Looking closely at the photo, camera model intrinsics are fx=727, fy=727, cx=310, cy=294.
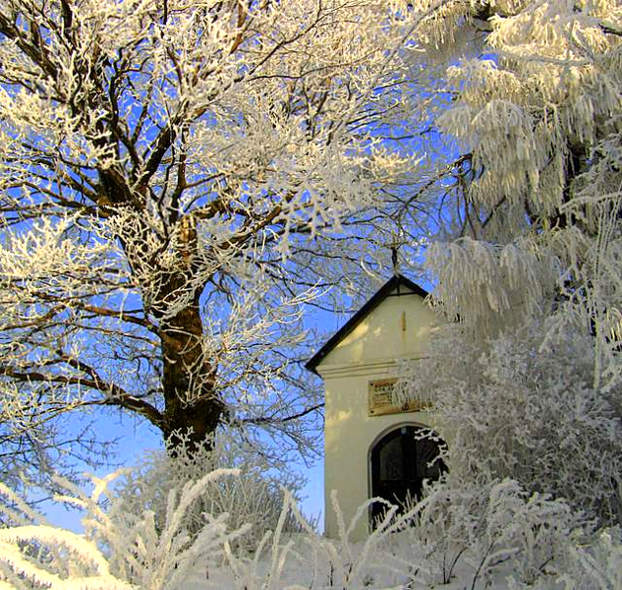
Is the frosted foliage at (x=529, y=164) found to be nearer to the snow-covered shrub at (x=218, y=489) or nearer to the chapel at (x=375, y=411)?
the chapel at (x=375, y=411)

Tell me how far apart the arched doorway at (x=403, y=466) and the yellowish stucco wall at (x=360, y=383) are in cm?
16

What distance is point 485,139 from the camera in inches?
398

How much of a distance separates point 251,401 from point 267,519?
3.20 meters

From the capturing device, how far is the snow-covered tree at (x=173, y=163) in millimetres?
9352

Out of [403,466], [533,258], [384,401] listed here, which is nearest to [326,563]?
[403,466]

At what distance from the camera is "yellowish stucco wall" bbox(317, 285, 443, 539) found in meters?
10.2

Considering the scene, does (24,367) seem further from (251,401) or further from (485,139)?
(485,139)

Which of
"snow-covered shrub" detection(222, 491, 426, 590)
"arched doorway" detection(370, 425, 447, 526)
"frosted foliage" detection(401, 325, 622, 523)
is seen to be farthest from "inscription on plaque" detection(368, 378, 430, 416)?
"snow-covered shrub" detection(222, 491, 426, 590)

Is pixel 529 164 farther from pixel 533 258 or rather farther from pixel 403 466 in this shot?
pixel 403 466

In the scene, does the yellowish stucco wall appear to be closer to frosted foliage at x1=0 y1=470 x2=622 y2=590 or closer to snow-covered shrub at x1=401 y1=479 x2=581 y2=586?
frosted foliage at x1=0 y1=470 x2=622 y2=590

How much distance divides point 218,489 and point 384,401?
9.11 feet

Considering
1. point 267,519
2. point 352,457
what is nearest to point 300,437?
point 352,457

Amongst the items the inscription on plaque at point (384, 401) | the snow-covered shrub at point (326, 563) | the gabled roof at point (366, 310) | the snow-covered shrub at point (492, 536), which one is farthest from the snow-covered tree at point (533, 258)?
Result: the snow-covered shrub at point (326, 563)

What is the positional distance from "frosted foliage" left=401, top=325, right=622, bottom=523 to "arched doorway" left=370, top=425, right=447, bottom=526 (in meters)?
1.86
